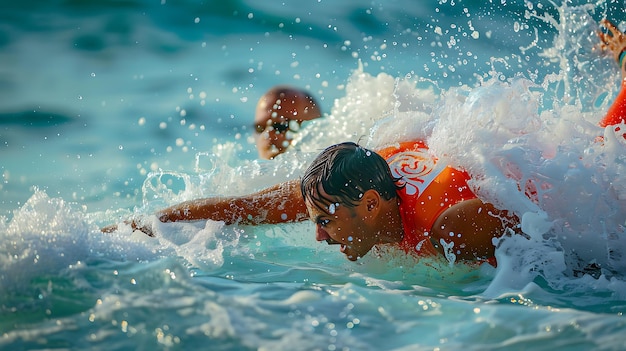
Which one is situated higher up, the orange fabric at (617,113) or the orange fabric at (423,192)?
the orange fabric at (617,113)

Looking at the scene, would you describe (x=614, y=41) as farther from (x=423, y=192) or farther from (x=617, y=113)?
(x=423, y=192)

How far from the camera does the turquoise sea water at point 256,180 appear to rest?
2.84 m

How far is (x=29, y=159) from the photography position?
732 cm

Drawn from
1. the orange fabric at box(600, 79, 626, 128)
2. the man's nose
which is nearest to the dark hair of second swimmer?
the man's nose

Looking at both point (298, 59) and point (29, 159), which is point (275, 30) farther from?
point (29, 159)

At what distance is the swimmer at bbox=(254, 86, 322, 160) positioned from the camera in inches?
257

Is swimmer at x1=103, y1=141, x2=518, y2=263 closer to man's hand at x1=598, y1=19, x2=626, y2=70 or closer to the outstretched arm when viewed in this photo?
the outstretched arm

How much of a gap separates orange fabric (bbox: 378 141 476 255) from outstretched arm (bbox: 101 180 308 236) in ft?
2.24

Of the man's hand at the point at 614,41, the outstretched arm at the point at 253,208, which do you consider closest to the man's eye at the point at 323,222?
the outstretched arm at the point at 253,208

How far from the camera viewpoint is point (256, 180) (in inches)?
214

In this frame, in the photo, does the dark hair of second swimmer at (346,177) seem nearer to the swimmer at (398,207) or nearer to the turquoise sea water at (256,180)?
the swimmer at (398,207)

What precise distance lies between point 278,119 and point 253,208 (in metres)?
2.26

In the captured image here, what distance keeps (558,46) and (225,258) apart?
320cm

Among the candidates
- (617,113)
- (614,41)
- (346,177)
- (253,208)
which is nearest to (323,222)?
(346,177)
